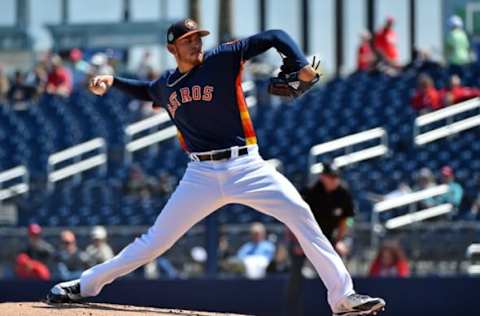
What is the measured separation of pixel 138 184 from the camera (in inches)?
564

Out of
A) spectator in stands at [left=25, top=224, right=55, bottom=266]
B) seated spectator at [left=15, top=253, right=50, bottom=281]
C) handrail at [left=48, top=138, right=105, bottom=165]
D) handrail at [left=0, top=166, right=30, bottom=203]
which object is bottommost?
seated spectator at [left=15, top=253, right=50, bottom=281]

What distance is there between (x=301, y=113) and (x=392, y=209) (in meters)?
3.89

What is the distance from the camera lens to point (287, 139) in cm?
1592

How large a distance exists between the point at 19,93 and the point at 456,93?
655 cm

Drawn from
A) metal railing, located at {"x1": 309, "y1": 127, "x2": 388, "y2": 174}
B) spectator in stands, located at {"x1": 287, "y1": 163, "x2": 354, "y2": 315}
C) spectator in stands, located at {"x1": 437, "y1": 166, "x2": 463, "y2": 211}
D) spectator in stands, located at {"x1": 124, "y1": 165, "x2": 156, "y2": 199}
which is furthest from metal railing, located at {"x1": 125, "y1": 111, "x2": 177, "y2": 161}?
spectator in stands, located at {"x1": 287, "y1": 163, "x2": 354, "y2": 315}

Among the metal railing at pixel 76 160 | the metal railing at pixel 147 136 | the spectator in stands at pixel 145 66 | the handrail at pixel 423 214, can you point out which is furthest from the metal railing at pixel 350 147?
the spectator in stands at pixel 145 66

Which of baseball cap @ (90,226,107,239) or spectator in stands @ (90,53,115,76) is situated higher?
spectator in stands @ (90,53,115,76)

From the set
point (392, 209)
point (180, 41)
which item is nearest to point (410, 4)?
point (392, 209)

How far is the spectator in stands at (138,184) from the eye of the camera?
14.1 meters

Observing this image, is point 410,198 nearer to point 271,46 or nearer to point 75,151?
point 75,151

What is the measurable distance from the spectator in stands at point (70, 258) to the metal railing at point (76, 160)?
9.47ft

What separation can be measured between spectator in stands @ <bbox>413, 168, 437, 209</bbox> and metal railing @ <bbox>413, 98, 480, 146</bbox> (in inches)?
65.4

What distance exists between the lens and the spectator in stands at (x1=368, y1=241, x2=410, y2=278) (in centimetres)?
1204

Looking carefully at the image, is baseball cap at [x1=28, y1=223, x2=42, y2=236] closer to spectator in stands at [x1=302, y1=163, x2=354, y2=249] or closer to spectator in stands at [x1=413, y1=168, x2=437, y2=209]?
spectator in stands at [x1=302, y1=163, x2=354, y2=249]
